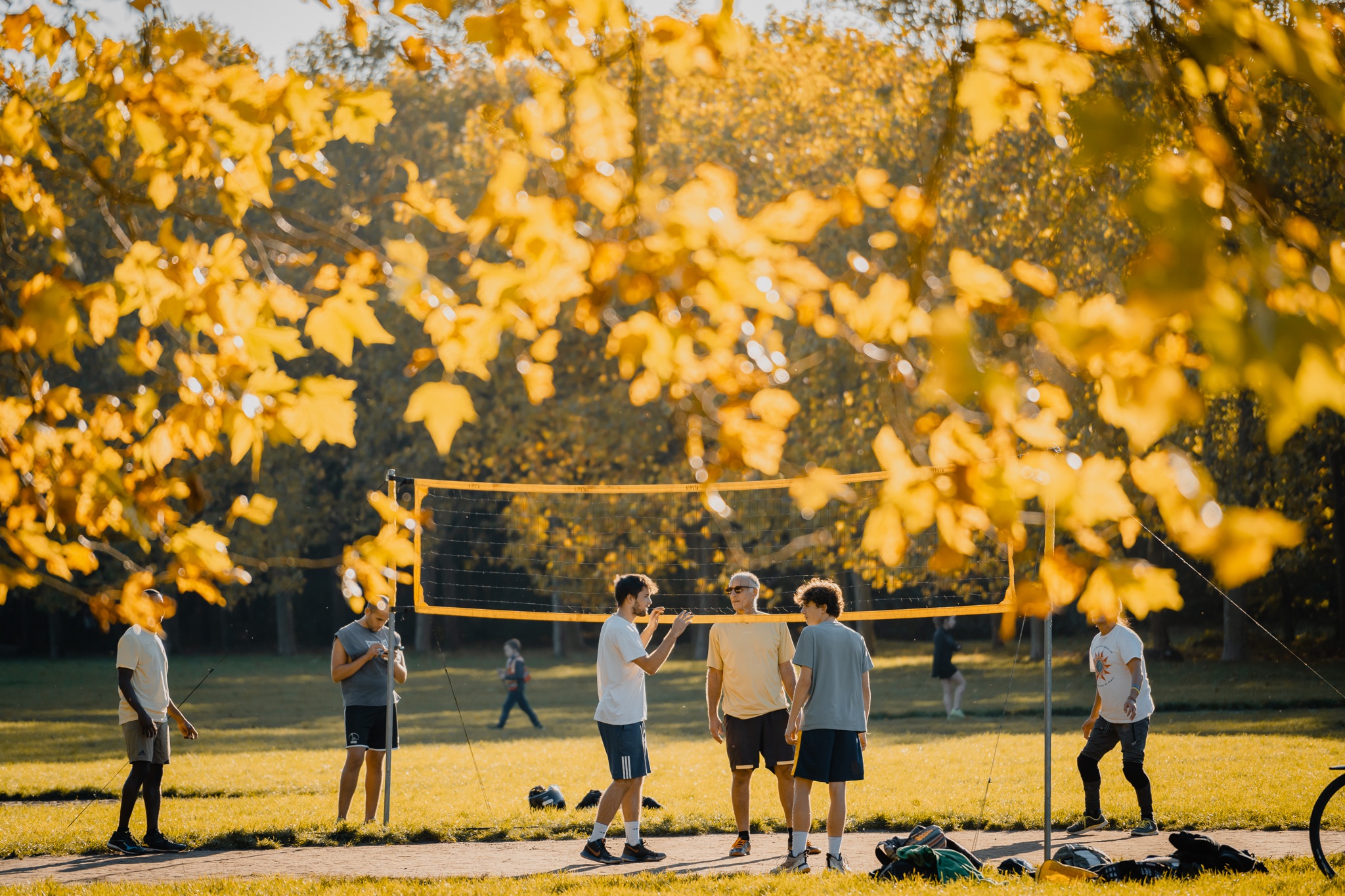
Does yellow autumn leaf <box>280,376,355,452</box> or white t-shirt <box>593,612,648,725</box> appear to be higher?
Result: yellow autumn leaf <box>280,376,355,452</box>

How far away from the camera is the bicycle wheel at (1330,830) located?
23.6ft

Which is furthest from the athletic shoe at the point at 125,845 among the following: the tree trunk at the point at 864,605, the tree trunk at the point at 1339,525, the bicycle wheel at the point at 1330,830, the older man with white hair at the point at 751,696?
the tree trunk at the point at 1339,525

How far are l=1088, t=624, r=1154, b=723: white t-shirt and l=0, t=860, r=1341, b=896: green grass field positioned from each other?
152 centimetres

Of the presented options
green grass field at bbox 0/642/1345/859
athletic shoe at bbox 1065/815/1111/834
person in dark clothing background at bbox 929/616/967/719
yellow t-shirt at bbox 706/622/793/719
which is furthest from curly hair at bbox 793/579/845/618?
person in dark clothing background at bbox 929/616/967/719

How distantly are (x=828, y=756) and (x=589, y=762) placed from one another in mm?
7248

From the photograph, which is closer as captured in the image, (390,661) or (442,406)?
(442,406)

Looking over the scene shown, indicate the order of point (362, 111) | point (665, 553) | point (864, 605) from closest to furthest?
point (362, 111) → point (665, 553) → point (864, 605)

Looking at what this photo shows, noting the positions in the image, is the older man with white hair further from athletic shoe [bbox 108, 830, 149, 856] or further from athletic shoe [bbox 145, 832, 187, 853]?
athletic shoe [bbox 108, 830, 149, 856]

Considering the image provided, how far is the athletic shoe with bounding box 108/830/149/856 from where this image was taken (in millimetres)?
8867

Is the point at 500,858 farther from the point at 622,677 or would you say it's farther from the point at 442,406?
the point at 442,406

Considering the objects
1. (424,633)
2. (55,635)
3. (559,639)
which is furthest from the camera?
(55,635)

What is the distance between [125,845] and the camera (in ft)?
29.1

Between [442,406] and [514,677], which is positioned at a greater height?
[442,406]

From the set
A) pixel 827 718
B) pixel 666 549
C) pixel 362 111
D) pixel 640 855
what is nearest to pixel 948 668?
pixel 666 549
